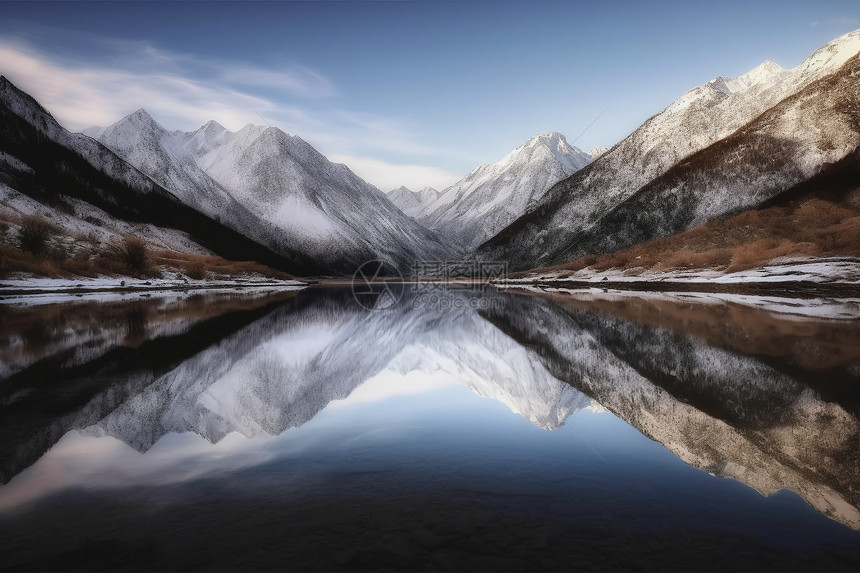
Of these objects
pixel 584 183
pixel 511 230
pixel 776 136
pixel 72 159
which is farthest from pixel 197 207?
pixel 776 136

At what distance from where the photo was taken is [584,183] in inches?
5851

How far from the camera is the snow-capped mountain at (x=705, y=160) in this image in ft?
282

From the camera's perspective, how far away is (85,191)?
137750 mm

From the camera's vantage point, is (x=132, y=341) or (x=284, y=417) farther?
(x=132, y=341)

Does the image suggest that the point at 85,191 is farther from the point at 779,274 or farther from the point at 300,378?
the point at 300,378

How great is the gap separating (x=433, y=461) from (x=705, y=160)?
376 feet

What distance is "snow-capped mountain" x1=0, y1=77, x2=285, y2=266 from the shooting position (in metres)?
108

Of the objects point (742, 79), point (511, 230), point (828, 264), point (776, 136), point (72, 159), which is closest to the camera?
point (828, 264)

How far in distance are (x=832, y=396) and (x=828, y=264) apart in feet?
136

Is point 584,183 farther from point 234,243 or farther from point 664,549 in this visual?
point 664,549

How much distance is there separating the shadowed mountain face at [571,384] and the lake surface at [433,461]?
0.23 feet

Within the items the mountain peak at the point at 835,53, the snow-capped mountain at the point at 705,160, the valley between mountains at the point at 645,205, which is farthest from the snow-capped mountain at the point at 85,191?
the mountain peak at the point at 835,53

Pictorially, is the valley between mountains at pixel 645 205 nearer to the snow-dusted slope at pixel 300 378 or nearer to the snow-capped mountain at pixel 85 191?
the snow-capped mountain at pixel 85 191

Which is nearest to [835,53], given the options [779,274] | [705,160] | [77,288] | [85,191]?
[705,160]
